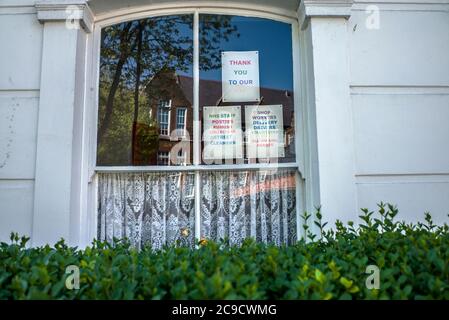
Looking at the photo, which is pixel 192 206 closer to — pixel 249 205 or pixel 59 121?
pixel 249 205

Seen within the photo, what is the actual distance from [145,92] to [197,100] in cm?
55

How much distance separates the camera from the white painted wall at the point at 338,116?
138 inches

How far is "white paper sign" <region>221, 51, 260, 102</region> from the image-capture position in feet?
13.1

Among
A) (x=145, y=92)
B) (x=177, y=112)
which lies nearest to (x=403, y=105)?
(x=177, y=112)

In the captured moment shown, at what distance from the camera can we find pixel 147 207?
12.8 ft

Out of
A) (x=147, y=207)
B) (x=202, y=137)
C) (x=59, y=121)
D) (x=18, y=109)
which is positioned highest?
(x=18, y=109)

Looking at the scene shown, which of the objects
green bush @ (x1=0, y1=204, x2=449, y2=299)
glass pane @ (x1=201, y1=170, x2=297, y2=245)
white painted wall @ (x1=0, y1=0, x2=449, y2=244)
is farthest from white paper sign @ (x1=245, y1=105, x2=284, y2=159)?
green bush @ (x1=0, y1=204, x2=449, y2=299)

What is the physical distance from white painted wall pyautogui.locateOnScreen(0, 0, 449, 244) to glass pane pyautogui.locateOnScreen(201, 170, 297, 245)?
293 mm

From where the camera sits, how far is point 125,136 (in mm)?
3949

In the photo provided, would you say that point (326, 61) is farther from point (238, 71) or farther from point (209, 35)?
point (209, 35)
